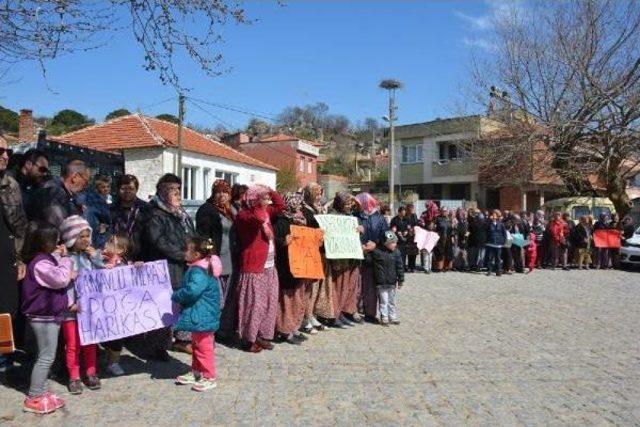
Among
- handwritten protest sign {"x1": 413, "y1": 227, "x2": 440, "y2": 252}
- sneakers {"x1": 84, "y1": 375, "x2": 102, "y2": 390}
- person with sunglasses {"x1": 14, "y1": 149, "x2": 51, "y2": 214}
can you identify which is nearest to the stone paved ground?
sneakers {"x1": 84, "y1": 375, "x2": 102, "y2": 390}

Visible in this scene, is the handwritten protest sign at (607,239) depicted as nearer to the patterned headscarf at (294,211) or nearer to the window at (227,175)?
the patterned headscarf at (294,211)

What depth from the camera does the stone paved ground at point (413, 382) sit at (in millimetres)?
5082

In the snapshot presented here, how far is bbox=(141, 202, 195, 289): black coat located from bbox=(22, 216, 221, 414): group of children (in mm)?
315

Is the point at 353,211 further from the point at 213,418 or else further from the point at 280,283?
the point at 213,418

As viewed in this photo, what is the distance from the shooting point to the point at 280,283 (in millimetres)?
7691

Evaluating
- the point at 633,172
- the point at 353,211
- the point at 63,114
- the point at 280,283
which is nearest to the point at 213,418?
the point at 280,283

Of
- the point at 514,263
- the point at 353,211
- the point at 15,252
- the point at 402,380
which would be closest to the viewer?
the point at 15,252

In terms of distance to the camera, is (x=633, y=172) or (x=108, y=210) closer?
(x=108, y=210)

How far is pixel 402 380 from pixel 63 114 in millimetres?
69936

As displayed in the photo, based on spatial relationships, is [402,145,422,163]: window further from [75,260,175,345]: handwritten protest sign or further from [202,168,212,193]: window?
[75,260,175,345]: handwritten protest sign

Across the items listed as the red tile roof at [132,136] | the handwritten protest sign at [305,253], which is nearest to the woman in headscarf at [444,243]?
the handwritten protest sign at [305,253]

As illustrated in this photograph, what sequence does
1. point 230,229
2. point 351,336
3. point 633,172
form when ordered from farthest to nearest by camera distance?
point 633,172 → point 351,336 → point 230,229

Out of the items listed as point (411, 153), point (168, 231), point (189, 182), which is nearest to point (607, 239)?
point (168, 231)

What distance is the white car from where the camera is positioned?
18656mm
